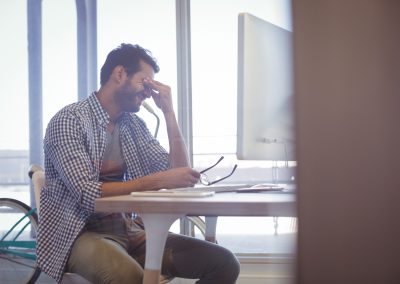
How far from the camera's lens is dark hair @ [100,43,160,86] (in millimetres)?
2025

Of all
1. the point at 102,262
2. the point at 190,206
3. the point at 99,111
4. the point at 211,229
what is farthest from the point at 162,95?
the point at 190,206

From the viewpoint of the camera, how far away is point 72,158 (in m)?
1.59

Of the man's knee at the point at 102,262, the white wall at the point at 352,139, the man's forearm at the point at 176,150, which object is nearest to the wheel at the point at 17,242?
the man's forearm at the point at 176,150

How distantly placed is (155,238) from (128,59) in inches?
38.1

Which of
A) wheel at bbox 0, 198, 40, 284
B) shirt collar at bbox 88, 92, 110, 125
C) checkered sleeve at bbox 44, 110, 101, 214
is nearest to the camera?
checkered sleeve at bbox 44, 110, 101, 214

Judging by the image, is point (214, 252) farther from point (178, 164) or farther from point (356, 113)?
point (356, 113)

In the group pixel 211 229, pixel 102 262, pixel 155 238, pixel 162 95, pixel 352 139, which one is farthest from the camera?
pixel 162 95

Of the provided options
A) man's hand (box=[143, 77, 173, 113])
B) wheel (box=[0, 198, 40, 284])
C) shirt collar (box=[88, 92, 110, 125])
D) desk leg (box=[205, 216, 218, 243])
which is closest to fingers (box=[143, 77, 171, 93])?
man's hand (box=[143, 77, 173, 113])

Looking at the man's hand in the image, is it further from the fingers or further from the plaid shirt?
the plaid shirt

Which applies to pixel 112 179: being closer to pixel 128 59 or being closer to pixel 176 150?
pixel 176 150

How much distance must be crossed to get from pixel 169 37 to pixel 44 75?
78cm

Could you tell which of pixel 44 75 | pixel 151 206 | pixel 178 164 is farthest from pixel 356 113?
pixel 44 75

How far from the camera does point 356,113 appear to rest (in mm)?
292

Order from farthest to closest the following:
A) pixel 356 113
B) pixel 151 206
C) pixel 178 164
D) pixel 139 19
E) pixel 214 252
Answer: pixel 139 19
pixel 178 164
pixel 214 252
pixel 151 206
pixel 356 113
